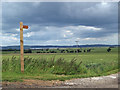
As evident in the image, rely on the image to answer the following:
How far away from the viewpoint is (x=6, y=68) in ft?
33.8

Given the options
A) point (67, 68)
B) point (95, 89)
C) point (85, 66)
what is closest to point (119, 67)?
point (85, 66)

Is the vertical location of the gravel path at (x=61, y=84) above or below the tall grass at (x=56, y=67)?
below

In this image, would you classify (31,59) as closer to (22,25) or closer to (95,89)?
(22,25)

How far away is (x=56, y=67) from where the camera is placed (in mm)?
10070

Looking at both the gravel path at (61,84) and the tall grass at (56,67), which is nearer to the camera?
the gravel path at (61,84)

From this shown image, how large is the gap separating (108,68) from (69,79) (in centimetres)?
371

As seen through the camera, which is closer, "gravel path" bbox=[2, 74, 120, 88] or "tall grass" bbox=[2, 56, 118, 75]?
"gravel path" bbox=[2, 74, 120, 88]

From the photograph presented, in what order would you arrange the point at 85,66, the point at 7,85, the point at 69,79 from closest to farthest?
the point at 7,85
the point at 69,79
the point at 85,66

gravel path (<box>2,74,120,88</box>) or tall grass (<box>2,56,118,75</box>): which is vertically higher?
tall grass (<box>2,56,118,75</box>)

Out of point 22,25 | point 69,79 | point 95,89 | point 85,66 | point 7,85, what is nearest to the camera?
point 95,89

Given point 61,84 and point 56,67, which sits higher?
point 56,67

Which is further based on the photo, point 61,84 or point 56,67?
point 56,67

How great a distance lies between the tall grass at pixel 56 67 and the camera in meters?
9.71

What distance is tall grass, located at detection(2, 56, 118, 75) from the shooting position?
9.71 m
